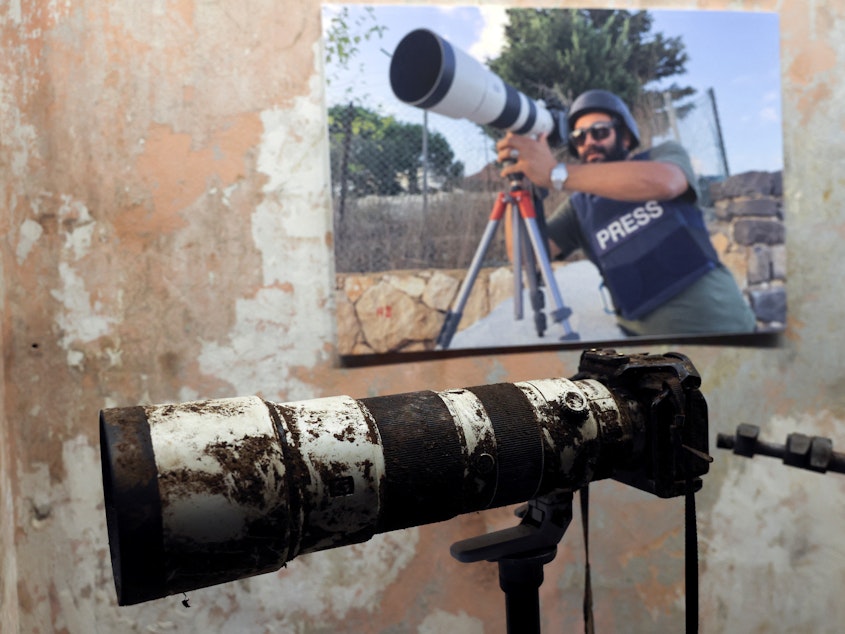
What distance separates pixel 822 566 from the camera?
1861mm

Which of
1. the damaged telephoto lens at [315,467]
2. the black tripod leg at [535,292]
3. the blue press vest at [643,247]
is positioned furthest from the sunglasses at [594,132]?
the damaged telephoto lens at [315,467]

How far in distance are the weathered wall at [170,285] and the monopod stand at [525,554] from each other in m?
0.74

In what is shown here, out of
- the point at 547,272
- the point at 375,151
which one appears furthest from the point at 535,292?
the point at 375,151

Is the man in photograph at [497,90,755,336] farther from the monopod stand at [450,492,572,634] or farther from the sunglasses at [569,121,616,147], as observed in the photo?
the monopod stand at [450,492,572,634]

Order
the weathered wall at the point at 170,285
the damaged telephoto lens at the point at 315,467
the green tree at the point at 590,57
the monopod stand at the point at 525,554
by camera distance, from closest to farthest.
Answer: the damaged telephoto lens at the point at 315,467
the monopod stand at the point at 525,554
the weathered wall at the point at 170,285
the green tree at the point at 590,57

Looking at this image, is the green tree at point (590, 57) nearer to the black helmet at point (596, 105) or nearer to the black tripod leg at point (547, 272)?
the black helmet at point (596, 105)

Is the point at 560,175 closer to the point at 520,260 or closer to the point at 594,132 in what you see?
the point at 594,132

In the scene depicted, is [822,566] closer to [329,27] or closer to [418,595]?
[418,595]

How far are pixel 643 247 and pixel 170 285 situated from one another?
3.78ft

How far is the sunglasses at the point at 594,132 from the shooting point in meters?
1.70

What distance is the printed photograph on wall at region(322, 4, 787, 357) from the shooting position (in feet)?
5.25

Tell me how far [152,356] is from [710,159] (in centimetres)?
145

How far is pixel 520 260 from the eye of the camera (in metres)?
1.69

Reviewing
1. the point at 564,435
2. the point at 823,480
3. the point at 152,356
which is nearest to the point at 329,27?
the point at 152,356
